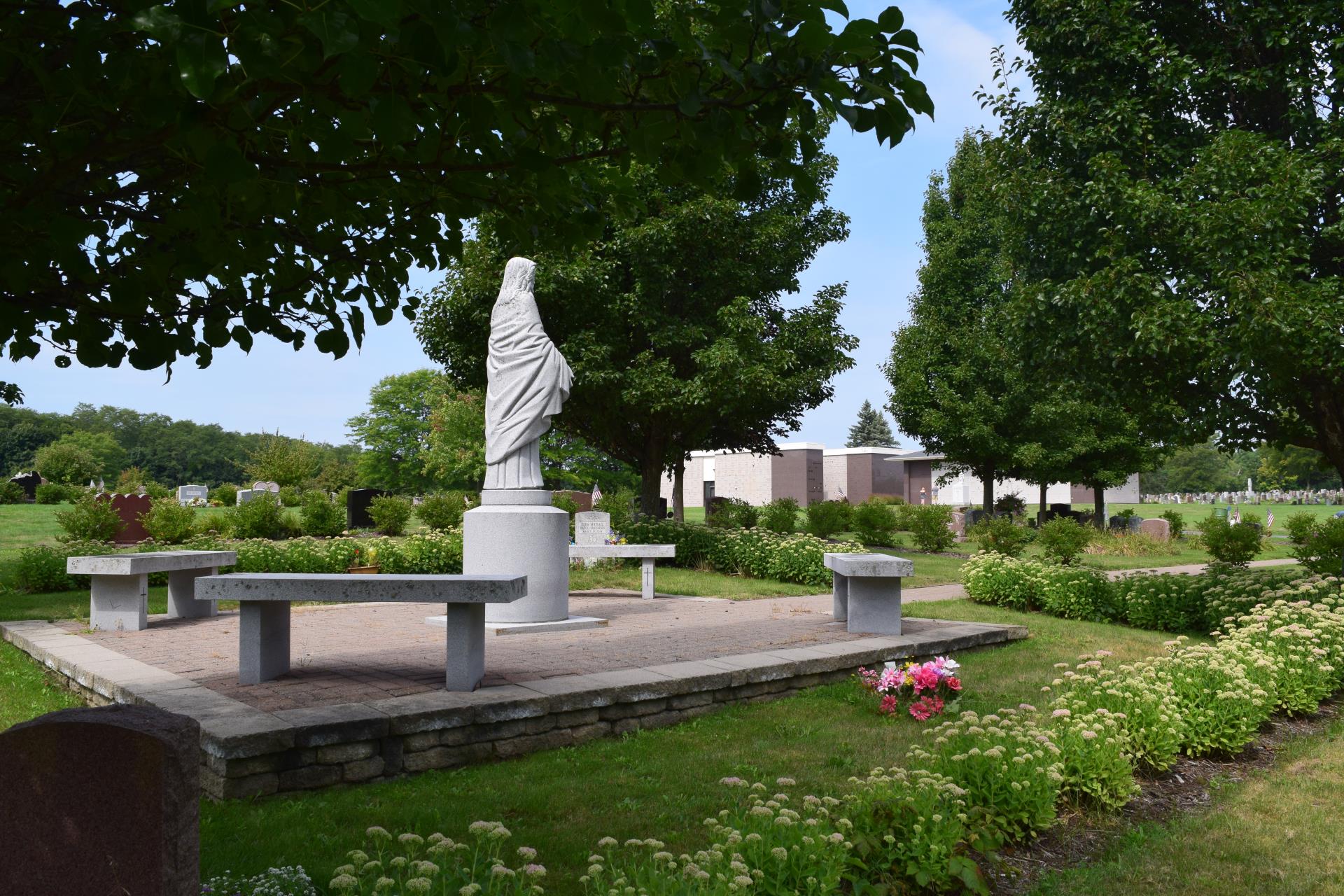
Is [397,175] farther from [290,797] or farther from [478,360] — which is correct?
[478,360]

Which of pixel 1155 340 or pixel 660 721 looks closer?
pixel 660 721

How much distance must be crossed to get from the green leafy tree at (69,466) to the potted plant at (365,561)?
127 ft

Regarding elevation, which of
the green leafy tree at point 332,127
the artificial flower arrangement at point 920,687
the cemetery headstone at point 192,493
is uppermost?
the green leafy tree at point 332,127

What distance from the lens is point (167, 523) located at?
54.1ft

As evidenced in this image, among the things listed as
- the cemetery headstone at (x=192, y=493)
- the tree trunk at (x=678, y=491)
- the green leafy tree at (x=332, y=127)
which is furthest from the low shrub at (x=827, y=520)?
the cemetery headstone at (x=192, y=493)

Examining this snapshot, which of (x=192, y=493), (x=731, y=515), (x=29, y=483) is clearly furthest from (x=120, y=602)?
(x=29, y=483)

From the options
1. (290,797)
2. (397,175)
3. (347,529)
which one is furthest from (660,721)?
(347,529)

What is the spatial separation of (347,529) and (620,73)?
21888 millimetres

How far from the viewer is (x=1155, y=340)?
9008 mm

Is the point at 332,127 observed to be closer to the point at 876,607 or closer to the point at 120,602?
the point at 876,607

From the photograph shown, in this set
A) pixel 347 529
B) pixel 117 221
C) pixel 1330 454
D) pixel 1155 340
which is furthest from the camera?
pixel 347 529

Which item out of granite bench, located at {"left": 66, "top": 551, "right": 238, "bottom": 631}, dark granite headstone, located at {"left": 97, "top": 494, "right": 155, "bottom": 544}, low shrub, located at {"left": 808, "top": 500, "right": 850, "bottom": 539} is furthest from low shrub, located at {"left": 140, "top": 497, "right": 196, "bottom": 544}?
low shrub, located at {"left": 808, "top": 500, "right": 850, "bottom": 539}

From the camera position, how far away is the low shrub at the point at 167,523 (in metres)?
16.4

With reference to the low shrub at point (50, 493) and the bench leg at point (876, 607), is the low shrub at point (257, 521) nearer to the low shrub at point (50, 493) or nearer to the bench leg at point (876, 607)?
the bench leg at point (876, 607)
